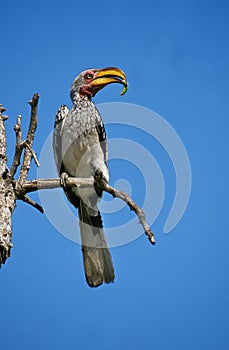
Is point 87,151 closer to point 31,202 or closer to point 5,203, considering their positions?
point 31,202

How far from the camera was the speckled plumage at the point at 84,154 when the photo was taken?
16.9 ft

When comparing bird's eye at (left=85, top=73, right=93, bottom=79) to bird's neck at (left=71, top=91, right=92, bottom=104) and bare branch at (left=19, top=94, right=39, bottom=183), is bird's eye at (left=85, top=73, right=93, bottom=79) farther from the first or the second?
bare branch at (left=19, top=94, right=39, bottom=183)

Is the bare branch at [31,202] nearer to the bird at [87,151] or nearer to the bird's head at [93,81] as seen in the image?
the bird at [87,151]

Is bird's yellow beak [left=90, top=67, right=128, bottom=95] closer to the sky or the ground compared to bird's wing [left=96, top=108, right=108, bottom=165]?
closer to the sky

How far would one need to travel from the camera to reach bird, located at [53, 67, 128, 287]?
4.94 metres

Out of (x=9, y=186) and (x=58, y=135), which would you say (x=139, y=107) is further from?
(x=9, y=186)

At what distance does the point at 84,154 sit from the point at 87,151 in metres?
0.05

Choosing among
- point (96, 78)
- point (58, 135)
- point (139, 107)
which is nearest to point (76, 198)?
point (58, 135)

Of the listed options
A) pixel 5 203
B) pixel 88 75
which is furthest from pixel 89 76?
pixel 5 203

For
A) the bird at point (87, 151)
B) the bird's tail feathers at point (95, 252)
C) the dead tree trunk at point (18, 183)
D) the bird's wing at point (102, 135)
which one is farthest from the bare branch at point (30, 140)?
the bird's wing at point (102, 135)

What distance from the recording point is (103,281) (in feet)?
15.4

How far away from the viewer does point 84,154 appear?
18.1 ft

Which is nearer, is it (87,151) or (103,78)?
(87,151)

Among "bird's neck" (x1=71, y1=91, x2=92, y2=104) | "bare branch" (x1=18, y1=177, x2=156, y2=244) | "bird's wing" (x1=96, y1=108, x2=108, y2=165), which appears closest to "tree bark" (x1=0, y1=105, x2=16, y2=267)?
"bare branch" (x1=18, y1=177, x2=156, y2=244)
